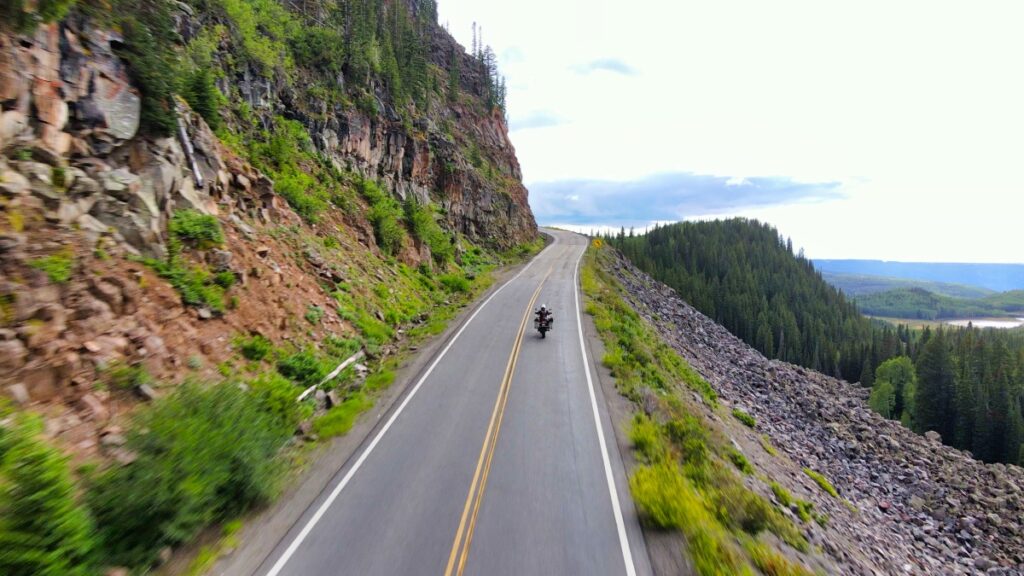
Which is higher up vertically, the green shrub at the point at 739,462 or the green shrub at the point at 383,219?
the green shrub at the point at 383,219

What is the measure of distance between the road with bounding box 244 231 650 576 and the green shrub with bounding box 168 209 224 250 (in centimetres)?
756

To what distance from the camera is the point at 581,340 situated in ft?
65.6

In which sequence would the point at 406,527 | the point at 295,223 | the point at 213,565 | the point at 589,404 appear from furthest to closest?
the point at 295,223 → the point at 589,404 → the point at 406,527 → the point at 213,565

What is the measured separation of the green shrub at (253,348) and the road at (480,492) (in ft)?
13.5

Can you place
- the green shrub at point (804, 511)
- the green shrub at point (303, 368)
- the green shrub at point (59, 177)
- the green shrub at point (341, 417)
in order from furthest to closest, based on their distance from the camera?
1. the green shrub at point (303, 368)
2. the green shrub at point (804, 511)
3. the green shrub at point (341, 417)
4. the green shrub at point (59, 177)

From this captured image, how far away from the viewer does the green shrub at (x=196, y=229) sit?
12.5m

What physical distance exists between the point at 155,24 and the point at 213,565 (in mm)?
15757

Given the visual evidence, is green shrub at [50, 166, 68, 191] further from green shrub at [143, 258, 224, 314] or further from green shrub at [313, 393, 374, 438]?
green shrub at [313, 393, 374, 438]

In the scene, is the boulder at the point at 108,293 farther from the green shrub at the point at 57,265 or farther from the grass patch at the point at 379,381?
the grass patch at the point at 379,381

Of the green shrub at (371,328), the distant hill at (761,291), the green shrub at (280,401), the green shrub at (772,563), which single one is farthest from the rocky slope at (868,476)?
the distant hill at (761,291)

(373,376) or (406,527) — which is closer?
(406,527)

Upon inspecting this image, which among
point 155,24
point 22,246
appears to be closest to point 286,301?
point 22,246

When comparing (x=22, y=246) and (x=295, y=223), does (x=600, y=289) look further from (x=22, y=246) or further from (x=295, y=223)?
(x=22, y=246)

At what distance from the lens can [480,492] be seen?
8562 mm
